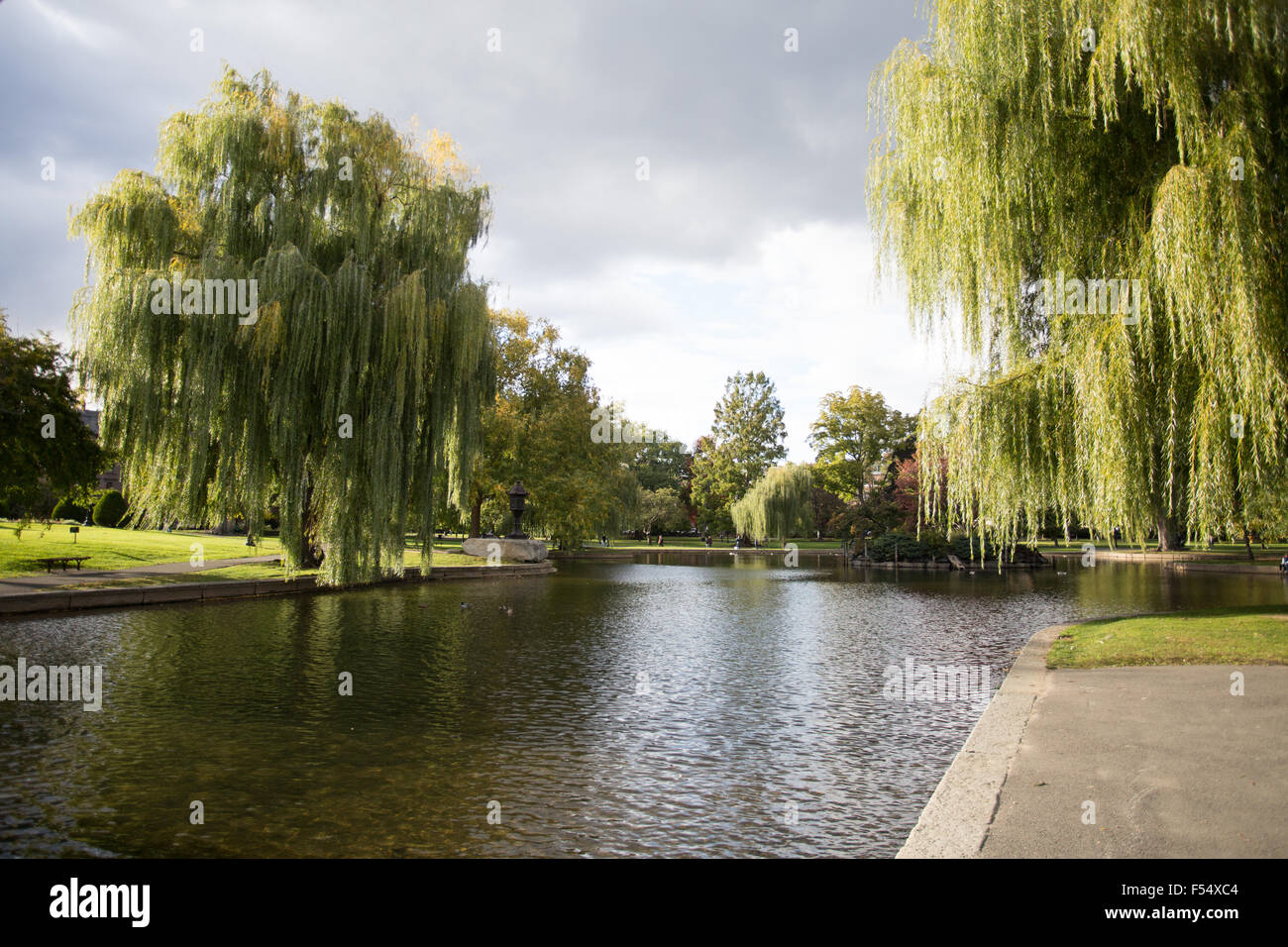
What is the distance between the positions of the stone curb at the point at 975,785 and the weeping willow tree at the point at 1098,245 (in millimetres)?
3721

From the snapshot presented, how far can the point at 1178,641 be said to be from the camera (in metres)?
9.34

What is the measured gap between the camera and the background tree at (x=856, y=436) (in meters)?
65.6

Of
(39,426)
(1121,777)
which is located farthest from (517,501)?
(1121,777)

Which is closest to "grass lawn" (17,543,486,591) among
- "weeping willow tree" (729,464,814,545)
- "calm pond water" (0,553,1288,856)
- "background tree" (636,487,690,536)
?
"calm pond water" (0,553,1288,856)

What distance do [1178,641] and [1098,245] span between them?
4831 millimetres

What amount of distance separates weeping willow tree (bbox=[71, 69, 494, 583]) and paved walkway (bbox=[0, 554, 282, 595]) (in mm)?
1603

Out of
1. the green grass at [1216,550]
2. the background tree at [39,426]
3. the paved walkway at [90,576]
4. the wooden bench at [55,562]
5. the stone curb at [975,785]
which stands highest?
the background tree at [39,426]

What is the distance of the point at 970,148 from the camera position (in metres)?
Answer: 10.1

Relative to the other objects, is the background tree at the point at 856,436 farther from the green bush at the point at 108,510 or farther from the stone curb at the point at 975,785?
the stone curb at the point at 975,785

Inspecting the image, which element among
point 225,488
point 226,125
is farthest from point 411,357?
point 226,125

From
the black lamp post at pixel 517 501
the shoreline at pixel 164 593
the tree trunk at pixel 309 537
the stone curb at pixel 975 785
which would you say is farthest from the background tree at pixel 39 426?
the stone curb at pixel 975 785

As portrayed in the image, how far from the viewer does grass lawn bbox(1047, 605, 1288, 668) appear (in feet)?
27.3
